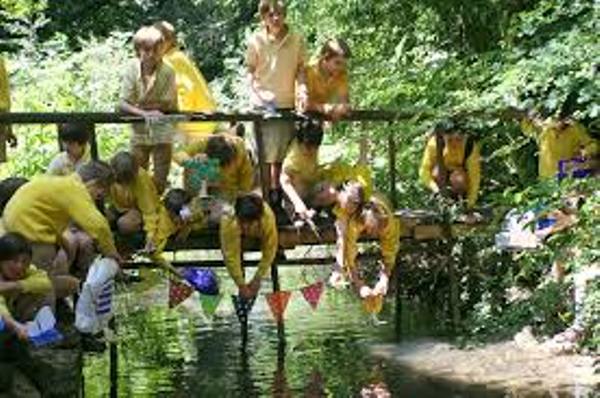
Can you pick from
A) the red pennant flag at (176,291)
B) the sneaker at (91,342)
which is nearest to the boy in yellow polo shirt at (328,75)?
the red pennant flag at (176,291)

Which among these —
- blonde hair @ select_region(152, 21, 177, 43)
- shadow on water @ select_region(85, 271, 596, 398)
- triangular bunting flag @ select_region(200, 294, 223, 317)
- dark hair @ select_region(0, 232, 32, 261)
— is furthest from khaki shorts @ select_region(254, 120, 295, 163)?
dark hair @ select_region(0, 232, 32, 261)

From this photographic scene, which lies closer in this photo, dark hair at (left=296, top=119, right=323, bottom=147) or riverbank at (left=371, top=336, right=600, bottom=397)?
riverbank at (left=371, top=336, right=600, bottom=397)

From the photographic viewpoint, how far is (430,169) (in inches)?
383

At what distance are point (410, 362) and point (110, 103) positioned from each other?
8469mm

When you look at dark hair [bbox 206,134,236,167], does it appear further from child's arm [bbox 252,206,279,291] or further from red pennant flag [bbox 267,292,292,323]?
red pennant flag [bbox 267,292,292,323]

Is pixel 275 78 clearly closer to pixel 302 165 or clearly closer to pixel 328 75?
pixel 328 75

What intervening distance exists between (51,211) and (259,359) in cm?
272

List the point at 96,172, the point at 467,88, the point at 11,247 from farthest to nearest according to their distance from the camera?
1. the point at 467,88
2. the point at 96,172
3. the point at 11,247

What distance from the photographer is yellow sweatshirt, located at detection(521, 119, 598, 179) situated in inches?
348

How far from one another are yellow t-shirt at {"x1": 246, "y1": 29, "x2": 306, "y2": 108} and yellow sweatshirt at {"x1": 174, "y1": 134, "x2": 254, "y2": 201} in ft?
1.76

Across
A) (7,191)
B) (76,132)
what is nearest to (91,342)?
(7,191)

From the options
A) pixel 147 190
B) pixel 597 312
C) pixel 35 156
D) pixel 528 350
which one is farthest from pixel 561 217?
pixel 35 156

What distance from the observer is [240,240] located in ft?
28.1

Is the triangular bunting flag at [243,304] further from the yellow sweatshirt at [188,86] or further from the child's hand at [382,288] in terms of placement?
the yellow sweatshirt at [188,86]
